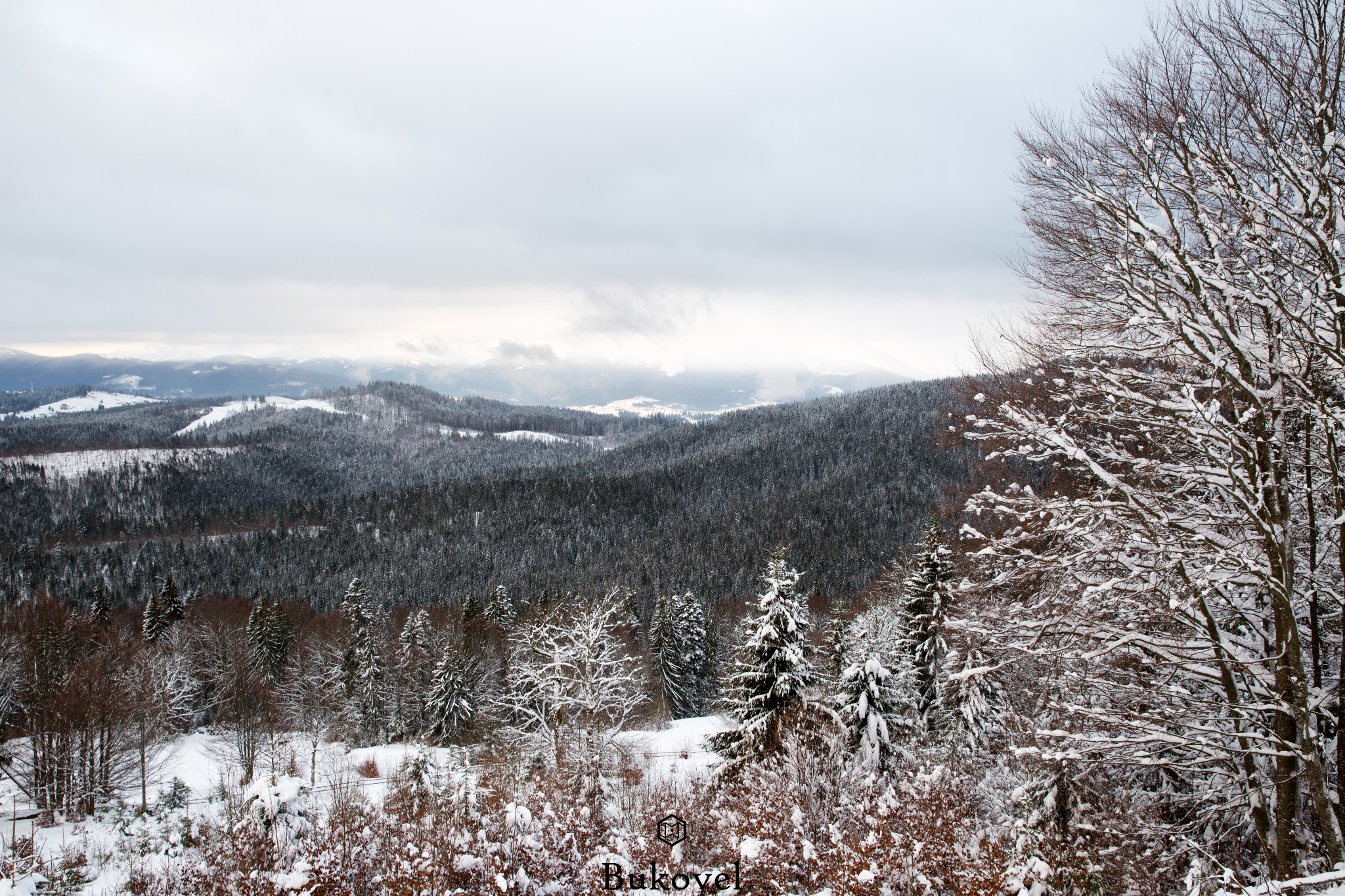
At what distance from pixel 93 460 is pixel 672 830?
250 metres

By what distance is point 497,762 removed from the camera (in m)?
20.2

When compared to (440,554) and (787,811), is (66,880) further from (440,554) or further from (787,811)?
(440,554)

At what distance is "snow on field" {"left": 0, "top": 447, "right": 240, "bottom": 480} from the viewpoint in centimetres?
17488

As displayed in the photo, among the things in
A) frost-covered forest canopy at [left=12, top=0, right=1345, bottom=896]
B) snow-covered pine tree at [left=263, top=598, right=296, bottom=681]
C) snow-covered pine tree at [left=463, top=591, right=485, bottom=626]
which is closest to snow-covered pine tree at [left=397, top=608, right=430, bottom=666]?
snow-covered pine tree at [left=463, top=591, right=485, bottom=626]

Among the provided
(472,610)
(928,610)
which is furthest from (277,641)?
(928,610)

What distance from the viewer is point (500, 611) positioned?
49625 millimetres

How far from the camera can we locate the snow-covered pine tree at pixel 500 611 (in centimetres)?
4837

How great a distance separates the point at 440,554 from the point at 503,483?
37670 millimetres

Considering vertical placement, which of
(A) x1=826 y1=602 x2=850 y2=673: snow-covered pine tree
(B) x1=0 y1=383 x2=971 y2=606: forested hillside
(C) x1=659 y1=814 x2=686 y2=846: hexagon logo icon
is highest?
(C) x1=659 y1=814 x2=686 y2=846: hexagon logo icon

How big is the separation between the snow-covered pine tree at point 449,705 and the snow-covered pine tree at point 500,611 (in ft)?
54.2

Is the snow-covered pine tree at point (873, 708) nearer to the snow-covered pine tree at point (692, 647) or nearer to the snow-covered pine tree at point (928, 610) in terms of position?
the snow-covered pine tree at point (928, 610)

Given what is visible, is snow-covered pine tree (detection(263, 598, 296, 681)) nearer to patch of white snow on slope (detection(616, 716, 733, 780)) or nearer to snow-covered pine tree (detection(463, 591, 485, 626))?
snow-covered pine tree (detection(463, 591, 485, 626))

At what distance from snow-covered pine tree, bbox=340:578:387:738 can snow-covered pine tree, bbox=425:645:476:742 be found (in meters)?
6.43

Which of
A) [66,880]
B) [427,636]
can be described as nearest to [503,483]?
[427,636]
